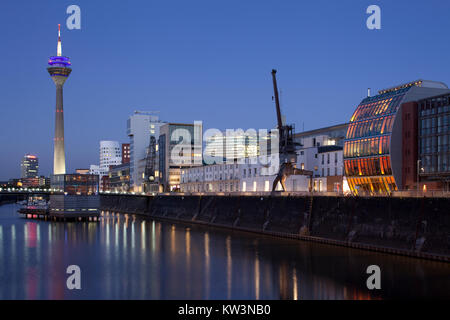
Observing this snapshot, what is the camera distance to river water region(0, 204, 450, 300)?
137ft

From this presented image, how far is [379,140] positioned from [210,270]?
154ft

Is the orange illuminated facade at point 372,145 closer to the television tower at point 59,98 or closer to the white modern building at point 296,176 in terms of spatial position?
the white modern building at point 296,176

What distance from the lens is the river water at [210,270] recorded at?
41.6m

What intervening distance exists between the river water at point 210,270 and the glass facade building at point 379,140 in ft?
79.1

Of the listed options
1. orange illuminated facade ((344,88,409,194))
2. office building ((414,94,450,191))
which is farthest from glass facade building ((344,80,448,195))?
office building ((414,94,450,191))

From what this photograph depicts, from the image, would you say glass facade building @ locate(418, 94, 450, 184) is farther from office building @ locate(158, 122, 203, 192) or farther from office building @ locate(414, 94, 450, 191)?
office building @ locate(158, 122, 203, 192)

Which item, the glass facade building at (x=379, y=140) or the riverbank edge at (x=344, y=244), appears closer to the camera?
the riverbank edge at (x=344, y=244)

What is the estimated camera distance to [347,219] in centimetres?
6569

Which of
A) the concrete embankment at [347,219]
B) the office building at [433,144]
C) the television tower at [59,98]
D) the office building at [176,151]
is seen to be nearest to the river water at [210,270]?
the concrete embankment at [347,219]

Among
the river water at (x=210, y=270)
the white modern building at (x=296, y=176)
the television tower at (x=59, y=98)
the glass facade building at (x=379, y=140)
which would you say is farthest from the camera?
the television tower at (x=59, y=98)

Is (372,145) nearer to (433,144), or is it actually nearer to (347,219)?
(433,144)

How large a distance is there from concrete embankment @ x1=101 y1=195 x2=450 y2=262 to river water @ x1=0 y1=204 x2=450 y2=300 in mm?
2098

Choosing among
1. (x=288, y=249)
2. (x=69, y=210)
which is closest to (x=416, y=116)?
(x=288, y=249)

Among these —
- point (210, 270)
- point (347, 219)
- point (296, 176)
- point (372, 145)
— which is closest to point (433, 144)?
point (372, 145)
